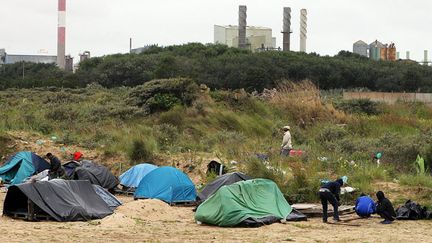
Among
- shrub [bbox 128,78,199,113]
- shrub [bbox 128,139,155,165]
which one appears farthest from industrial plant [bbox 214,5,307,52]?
shrub [bbox 128,139,155,165]

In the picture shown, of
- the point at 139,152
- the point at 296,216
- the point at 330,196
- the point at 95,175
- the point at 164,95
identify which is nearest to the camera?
the point at 330,196

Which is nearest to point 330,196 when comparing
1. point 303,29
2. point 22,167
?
point 22,167

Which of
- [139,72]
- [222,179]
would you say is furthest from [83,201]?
[139,72]

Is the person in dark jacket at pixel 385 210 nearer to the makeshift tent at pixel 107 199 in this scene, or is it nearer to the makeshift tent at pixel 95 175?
the makeshift tent at pixel 107 199

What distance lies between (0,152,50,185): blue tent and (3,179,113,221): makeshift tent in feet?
26.1

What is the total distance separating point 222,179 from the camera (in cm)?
2000

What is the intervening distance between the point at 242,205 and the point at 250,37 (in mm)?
76626

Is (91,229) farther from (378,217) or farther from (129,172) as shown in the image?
(129,172)

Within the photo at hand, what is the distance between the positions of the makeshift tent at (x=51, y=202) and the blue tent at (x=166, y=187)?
3.49m

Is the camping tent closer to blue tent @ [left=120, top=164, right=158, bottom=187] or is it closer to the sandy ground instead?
the sandy ground

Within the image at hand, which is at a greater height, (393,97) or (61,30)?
(61,30)

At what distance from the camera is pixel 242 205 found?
16.8 meters

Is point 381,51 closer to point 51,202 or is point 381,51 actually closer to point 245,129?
point 245,129

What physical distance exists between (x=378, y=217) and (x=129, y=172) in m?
8.72
